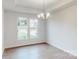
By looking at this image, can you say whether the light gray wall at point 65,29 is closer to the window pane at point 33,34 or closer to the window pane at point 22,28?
the window pane at point 33,34

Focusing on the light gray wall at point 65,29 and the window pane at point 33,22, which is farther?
the window pane at point 33,22

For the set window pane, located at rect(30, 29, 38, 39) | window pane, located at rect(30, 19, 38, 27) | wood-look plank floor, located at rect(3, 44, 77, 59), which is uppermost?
window pane, located at rect(30, 19, 38, 27)

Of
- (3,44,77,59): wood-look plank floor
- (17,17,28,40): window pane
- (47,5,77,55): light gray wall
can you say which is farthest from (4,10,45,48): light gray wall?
(47,5,77,55): light gray wall

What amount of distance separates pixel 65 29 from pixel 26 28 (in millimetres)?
3132

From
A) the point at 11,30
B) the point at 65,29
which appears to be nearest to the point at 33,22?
the point at 11,30

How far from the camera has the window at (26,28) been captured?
6.12 metres

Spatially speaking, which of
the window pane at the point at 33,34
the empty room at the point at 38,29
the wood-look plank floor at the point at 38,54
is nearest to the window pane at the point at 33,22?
the empty room at the point at 38,29

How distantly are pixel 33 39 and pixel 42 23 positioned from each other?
163 centimetres

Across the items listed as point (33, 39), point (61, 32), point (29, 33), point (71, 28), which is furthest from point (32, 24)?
point (71, 28)

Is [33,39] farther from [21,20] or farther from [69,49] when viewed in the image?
[69,49]

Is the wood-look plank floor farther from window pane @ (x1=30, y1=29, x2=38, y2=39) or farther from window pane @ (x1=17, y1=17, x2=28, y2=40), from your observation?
window pane @ (x1=30, y1=29, x2=38, y2=39)

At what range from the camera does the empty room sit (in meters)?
4.05

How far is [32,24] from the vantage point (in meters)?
6.70

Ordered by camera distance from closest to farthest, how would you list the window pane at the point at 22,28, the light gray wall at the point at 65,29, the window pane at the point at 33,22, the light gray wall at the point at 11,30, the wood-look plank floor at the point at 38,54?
1. the wood-look plank floor at the point at 38,54
2. the light gray wall at the point at 65,29
3. the light gray wall at the point at 11,30
4. the window pane at the point at 22,28
5. the window pane at the point at 33,22
